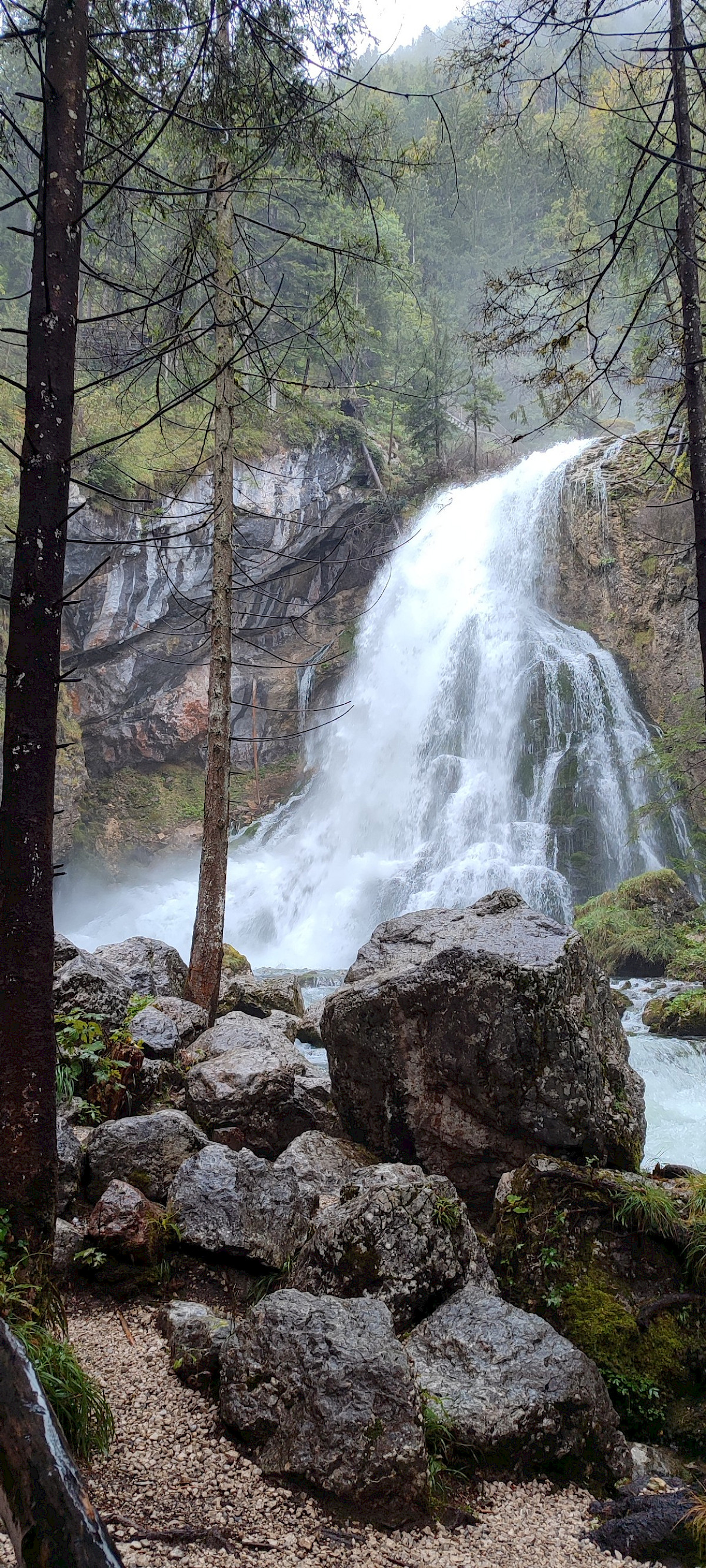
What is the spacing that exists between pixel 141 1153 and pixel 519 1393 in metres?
2.11

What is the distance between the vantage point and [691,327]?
177 inches

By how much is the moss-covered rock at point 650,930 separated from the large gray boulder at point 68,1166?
9359mm

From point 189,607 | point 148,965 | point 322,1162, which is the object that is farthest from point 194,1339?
point 189,607

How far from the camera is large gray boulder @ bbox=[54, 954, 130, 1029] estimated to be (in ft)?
17.4

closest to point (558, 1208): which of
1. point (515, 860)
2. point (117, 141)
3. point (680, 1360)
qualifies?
point (680, 1360)

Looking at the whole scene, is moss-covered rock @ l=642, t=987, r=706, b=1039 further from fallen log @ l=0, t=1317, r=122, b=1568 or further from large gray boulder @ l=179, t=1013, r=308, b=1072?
fallen log @ l=0, t=1317, r=122, b=1568

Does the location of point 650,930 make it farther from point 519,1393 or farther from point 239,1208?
point 519,1393

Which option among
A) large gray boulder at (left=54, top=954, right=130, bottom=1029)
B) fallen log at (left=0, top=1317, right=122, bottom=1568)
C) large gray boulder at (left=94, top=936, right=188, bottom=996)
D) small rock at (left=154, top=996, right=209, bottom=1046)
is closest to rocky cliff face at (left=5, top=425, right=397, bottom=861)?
large gray boulder at (left=94, top=936, right=188, bottom=996)

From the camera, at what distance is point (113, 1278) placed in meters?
3.43

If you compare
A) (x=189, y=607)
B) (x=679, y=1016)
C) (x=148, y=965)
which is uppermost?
(x=189, y=607)

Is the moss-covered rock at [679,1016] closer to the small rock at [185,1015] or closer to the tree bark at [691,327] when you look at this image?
the small rock at [185,1015]

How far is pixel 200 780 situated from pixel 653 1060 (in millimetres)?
16982

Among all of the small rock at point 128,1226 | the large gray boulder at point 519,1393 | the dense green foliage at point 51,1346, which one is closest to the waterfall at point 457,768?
the large gray boulder at point 519,1393

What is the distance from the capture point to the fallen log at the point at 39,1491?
4.65 feet
